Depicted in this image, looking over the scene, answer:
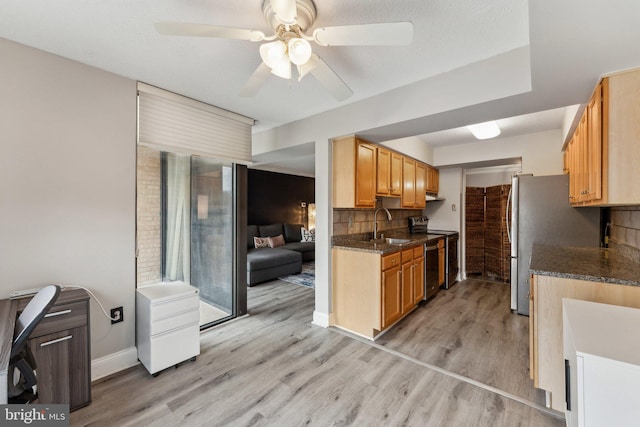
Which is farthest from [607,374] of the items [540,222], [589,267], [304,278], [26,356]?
[304,278]

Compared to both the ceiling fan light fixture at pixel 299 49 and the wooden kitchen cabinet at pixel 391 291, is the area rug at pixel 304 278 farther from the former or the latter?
the ceiling fan light fixture at pixel 299 49

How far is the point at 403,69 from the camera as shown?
2.08 metres

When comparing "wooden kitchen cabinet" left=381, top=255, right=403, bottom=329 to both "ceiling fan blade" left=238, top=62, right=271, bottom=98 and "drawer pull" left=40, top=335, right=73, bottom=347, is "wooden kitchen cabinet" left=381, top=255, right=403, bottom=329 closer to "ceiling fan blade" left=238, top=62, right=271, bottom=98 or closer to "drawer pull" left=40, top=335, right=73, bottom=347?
"ceiling fan blade" left=238, top=62, right=271, bottom=98

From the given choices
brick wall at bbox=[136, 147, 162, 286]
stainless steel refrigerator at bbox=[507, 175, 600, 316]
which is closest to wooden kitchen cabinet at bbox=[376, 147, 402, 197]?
stainless steel refrigerator at bbox=[507, 175, 600, 316]

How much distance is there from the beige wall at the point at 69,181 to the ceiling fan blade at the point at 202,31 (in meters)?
1.35

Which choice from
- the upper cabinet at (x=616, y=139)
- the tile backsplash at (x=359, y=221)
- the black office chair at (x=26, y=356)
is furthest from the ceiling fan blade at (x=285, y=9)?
the tile backsplash at (x=359, y=221)

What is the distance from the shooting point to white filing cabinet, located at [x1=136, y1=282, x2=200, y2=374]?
209cm

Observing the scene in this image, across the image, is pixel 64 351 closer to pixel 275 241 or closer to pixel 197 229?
pixel 197 229

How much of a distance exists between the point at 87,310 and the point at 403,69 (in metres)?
2.93

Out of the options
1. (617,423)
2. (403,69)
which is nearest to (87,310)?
(617,423)

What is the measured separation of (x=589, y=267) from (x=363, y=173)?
1992 millimetres

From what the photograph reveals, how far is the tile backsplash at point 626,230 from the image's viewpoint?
198 centimetres

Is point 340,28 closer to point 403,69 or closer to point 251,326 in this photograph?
point 403,69

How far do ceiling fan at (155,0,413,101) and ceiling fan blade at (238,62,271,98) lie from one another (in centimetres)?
1
